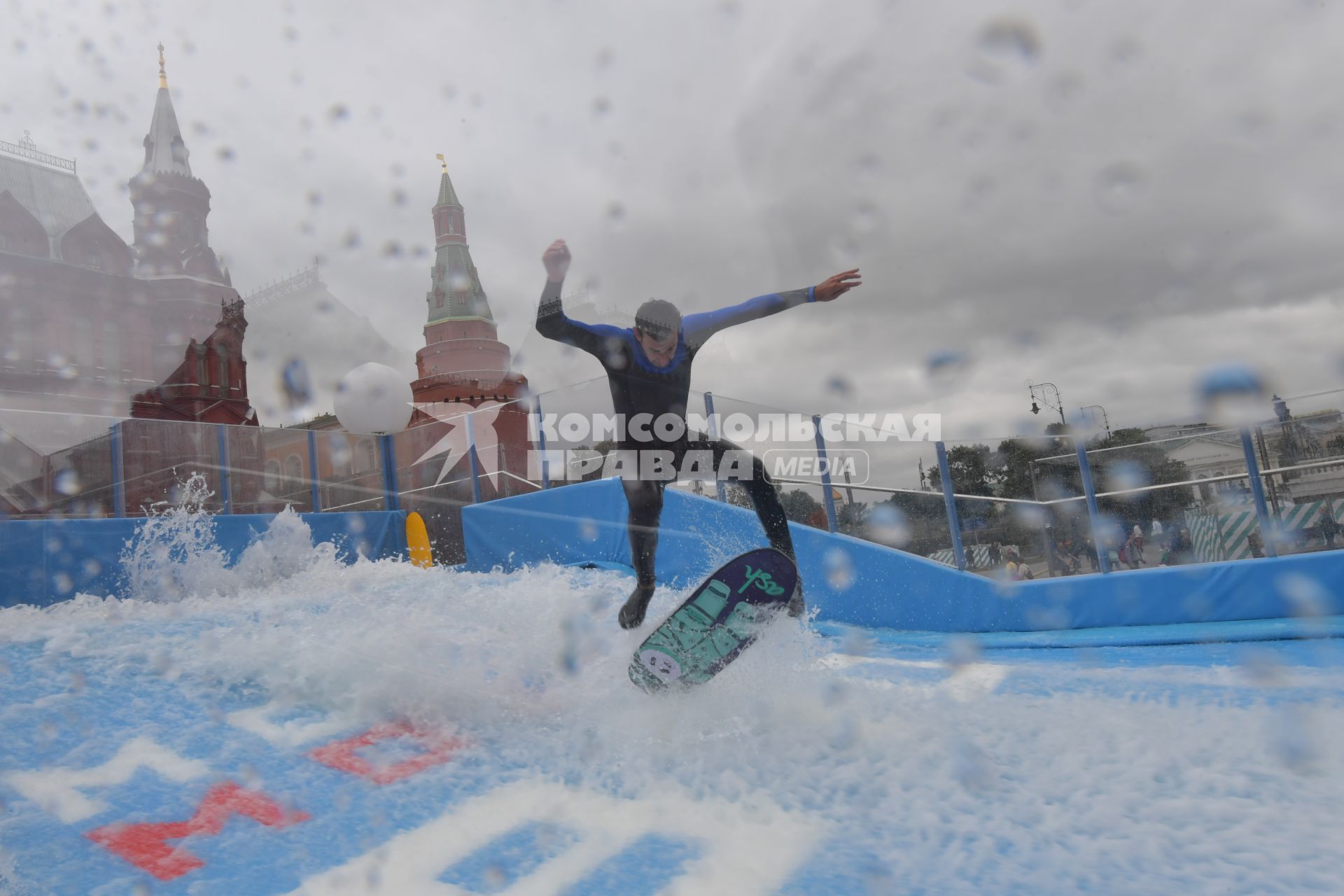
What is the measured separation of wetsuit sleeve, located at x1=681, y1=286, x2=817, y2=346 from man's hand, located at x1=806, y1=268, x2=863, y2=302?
77 millimetres

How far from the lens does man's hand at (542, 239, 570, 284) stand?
3646mm

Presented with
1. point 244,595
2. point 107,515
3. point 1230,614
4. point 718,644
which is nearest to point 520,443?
point 244,595

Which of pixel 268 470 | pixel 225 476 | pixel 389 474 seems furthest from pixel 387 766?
pixel 389 474

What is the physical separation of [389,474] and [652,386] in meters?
8.60

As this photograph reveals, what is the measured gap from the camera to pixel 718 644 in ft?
12.4

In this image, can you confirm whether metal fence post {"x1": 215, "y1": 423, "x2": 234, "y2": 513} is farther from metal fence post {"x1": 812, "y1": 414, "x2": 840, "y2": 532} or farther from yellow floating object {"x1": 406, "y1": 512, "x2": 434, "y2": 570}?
metal fence post {"x1": 812, "y1": 414, "x2": 840, "y2": 532}

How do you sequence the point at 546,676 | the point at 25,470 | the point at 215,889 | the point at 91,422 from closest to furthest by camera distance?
the point at 215,889, the point at 546,676, the point at 25,470, the point at 91,422

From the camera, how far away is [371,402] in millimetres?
11688

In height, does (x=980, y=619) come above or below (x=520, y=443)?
below

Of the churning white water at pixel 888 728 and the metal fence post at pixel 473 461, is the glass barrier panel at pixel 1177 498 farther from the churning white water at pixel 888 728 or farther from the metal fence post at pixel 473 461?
the metal fence post at pixel 473 461

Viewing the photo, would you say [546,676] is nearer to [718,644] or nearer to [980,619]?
[718,644]

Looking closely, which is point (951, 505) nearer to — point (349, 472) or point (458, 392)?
point (349, 472)

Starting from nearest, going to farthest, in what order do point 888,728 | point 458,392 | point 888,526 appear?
point 888,728 → point 888,526 → point 458,392

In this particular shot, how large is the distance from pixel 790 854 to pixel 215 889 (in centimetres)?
170
